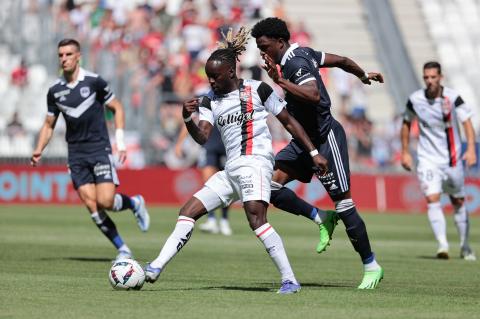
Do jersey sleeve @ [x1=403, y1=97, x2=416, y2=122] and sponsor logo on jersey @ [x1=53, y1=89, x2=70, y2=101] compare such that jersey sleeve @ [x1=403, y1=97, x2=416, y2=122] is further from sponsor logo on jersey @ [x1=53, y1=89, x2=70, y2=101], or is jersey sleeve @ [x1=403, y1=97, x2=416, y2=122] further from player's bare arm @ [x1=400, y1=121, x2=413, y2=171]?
sponsor logo on jersey @ [x1=53, y1=89, x2=70, y2=101]

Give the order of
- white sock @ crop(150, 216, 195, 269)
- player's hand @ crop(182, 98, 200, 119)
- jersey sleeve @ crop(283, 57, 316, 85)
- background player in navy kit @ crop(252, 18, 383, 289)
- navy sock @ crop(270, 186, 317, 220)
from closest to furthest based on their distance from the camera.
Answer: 1. player's hand @ crop(182, 98, 200, 119)
2. white sock @ crop(150, 216, 195, 269)
3. jersey sleeve @ crop(283, 57, 316, 85)
4. background player in navy kit @ crop(252, 18, 383, 289)
5. navy sock @ crop(270, 186, 317, 220)

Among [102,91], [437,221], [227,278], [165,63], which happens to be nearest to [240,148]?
[227,278]

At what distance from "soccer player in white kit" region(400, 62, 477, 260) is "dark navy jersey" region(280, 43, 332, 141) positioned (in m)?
4.80

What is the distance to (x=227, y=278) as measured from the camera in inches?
484

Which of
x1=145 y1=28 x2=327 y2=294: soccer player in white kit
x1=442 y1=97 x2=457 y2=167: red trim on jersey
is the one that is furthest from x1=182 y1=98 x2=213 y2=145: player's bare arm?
x1=442 y1=97 x2=457 y2=167: red trim on jersey

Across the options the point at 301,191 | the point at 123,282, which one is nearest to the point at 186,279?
the point at 123,282

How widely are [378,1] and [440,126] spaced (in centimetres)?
2160

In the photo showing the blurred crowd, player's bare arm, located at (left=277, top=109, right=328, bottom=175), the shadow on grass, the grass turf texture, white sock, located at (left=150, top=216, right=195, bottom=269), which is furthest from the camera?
the blurred crowd

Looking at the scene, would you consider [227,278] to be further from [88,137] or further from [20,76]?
[20,76]

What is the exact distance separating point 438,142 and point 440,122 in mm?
288

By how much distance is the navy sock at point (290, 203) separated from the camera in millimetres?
11797

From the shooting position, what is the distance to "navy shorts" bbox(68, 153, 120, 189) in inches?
571

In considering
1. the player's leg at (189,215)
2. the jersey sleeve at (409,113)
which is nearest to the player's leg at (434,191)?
the jersey sleeve at (409,113)

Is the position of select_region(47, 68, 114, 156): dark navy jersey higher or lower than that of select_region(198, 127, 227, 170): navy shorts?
higher
